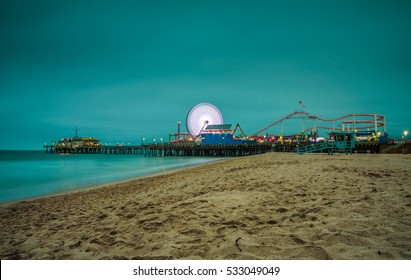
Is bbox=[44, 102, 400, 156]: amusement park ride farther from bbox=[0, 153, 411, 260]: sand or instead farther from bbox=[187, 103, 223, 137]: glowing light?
bbox=[0, 153, 411, 260]: sand

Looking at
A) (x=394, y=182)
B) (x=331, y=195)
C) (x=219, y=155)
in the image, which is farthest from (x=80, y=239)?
(x=219, y=155)

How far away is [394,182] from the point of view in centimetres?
566

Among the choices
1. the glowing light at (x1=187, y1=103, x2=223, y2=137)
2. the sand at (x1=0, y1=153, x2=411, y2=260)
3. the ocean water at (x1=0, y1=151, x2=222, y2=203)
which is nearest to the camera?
the sand at (x1=0, y1=153, x2=411, y2=260)

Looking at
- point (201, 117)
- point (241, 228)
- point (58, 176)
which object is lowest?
point (58, 176)

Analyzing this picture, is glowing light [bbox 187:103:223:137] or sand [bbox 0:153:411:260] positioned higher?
glowing light [bbox 187:103:223:137]

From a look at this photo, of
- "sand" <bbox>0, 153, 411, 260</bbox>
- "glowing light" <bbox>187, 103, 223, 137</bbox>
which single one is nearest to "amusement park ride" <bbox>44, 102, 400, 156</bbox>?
"glowing light" <bbox>187, 103, 223, 137</bbox>

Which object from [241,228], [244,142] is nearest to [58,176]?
[241,228]

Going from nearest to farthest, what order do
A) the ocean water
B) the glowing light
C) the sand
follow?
the sand
the ocean water
the glowing light

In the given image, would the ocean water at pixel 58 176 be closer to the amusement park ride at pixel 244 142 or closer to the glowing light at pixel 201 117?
the amusement park ride at pixel 244 142

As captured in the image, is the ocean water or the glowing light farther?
the glowing light

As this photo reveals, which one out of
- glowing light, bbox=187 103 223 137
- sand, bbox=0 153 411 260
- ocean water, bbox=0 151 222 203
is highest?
glowing light, bbox=187 103 223 137

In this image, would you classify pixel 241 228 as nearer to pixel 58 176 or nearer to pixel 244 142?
pixel 58 176

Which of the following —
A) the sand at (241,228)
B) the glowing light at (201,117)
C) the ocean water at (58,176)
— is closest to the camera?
the sand at (241,228)

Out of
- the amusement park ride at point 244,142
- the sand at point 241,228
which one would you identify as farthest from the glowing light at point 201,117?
the sand at point 241,228
